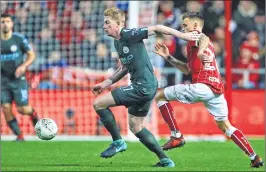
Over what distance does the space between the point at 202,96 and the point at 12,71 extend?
18.9 ft

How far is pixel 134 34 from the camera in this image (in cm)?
1093

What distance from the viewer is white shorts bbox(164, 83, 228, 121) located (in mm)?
11797

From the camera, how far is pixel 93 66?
20828 mm

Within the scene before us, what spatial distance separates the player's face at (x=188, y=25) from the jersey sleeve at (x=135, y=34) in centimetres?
118

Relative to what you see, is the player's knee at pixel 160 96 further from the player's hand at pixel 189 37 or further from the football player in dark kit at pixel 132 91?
the player's hand at pixel 189 37

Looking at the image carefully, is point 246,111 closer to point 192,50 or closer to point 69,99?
point 69,99

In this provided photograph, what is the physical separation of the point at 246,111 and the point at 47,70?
491 cm

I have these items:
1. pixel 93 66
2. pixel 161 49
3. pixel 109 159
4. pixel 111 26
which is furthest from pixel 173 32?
pixel 93 66

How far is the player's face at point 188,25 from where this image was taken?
11.9 metres

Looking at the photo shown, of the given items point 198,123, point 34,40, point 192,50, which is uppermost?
point 192,50

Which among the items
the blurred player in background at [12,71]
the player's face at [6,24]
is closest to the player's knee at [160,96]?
the blurred player in background at [12,71]

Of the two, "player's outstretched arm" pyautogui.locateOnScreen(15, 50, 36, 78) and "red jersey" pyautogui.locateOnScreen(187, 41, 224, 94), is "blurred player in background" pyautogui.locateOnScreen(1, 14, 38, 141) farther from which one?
"red jersey" pyautogui.locateOnScreen(187, 41, 224, 94)

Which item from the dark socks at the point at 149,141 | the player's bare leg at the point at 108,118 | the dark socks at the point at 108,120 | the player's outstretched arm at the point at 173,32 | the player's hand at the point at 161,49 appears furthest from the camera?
the player's hand at the point at 161,49

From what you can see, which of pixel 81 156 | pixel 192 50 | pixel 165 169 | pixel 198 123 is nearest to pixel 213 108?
pixel 192 50
